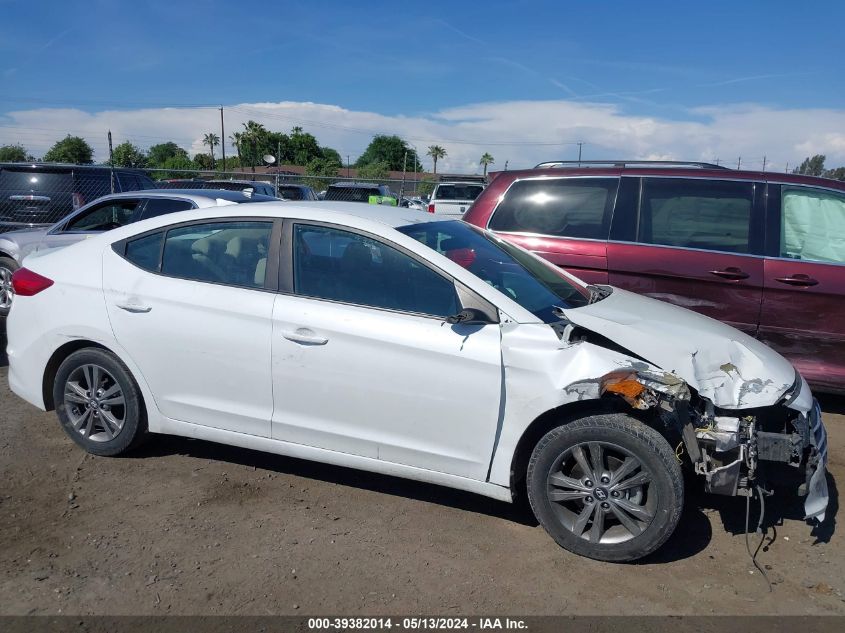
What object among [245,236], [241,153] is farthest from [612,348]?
[241,153]

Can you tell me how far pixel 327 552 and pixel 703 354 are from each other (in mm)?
2147

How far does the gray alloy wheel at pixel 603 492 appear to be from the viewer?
133 inches

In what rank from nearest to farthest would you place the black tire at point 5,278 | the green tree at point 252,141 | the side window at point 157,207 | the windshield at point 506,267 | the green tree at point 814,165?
1. the windshield at point 506,267
2. the side window at point 157,207
3. the black tire at point 5,278
4. the green tree at point 814,165
5. the green tree at point 252,141

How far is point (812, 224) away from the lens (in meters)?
5.46

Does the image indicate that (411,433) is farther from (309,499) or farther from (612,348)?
(612,348)

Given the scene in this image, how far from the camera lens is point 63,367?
4492 mm

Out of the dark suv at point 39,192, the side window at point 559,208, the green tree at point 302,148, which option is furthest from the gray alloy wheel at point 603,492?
the green tree at point 302,148

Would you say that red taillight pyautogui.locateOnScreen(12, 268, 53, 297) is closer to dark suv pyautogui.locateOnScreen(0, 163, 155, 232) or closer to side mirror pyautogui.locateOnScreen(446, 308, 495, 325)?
side mirror pyautogui.locateOnScreen(446, 308, 495, 325)

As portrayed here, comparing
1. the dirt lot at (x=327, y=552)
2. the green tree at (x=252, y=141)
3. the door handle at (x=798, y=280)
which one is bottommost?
the dirt lot at (x=327, y=552)

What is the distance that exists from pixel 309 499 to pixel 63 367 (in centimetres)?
184

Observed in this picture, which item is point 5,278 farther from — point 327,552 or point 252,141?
point 252,141

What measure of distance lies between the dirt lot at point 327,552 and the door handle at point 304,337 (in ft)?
3.16

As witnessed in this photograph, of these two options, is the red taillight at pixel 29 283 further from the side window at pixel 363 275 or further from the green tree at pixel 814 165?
the green tree at pixel 814 165

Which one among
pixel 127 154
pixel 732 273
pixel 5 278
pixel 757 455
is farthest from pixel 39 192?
pixel 127 154
